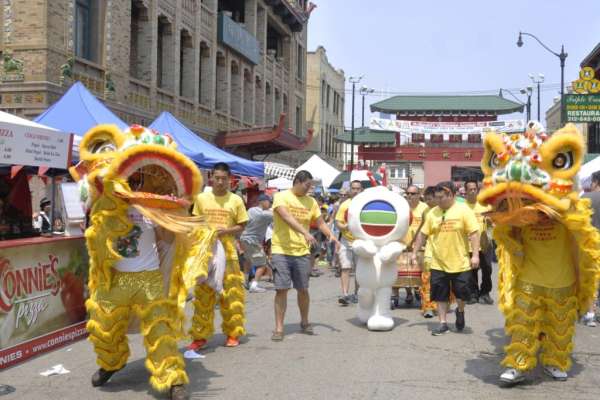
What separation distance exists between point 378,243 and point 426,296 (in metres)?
1.52

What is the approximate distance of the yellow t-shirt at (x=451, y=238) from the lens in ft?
26.0

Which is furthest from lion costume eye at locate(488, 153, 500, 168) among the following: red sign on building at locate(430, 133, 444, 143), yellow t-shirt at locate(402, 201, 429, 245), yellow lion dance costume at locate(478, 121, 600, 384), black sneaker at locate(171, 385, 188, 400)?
red sign on building at locate(430, 133, 444, 143)

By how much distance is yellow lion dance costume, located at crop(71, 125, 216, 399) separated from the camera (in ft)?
17.0

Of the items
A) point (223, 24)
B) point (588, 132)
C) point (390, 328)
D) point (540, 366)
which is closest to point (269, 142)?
point (223, 24)

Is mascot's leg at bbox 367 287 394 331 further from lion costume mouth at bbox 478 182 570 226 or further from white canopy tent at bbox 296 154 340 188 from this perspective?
white canopy tent at bbox 296 154 340 188

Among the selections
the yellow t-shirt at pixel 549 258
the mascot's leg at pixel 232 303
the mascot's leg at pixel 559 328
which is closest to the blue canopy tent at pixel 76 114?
the mascot's leg at pixel 232 303

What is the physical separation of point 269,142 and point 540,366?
20542 mm

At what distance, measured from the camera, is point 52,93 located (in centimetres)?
1505

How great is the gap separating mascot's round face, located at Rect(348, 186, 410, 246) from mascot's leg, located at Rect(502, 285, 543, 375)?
8.56 ft

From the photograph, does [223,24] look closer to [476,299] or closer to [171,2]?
[171,2]

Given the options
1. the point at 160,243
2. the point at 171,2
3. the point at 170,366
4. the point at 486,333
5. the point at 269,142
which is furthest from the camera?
the point at 269,142

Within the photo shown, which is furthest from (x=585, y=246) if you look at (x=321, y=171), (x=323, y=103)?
(x=323, y=103)

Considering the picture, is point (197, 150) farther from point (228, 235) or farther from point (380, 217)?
point (228, 235)

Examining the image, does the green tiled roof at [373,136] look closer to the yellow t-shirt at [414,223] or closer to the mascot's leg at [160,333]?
the yellow t-shirt at [414,223]
